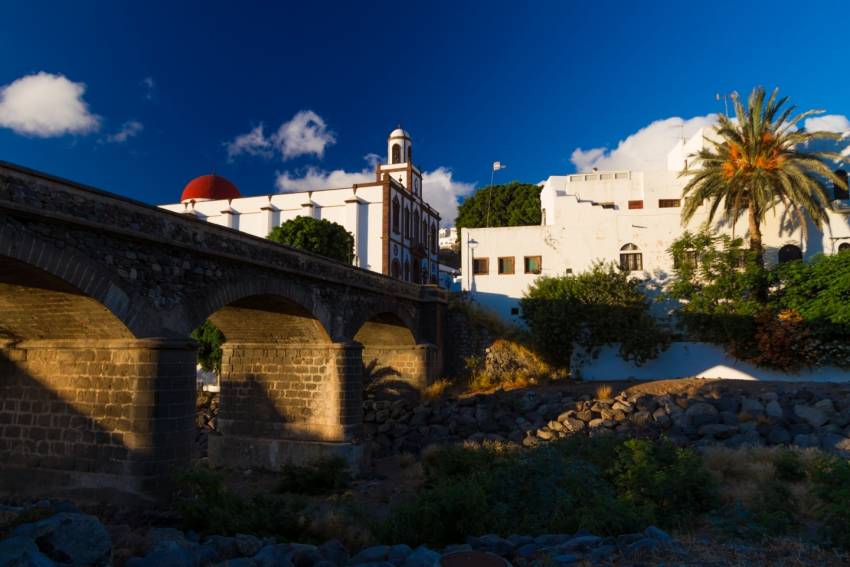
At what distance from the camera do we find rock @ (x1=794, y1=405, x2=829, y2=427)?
707 inches

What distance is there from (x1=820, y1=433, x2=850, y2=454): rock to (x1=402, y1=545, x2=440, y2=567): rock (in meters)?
13.8

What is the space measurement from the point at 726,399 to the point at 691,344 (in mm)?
5199

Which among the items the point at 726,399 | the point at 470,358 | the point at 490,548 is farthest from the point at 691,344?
the point at 490,548

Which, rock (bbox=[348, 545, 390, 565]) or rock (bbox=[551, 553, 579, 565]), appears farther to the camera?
rock (bbox=[348, 545, 390, 565])

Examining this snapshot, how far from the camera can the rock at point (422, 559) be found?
6.13 meters

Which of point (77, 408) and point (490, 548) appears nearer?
point (490, 548)

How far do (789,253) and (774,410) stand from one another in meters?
11.3

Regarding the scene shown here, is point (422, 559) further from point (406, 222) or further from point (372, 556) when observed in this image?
point (406, 222)

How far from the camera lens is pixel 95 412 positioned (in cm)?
1148

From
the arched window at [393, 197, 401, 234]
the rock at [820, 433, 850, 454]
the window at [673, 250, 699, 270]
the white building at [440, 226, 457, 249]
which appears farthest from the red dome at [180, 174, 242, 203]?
the rock at [820, 433, 850, 454]

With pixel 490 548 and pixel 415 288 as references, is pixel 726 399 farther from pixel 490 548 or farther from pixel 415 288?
pixel 490 548

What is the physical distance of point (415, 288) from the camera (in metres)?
25.7

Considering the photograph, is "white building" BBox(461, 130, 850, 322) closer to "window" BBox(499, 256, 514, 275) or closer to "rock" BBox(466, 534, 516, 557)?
"window" BBox(499, 256, 514, 275)

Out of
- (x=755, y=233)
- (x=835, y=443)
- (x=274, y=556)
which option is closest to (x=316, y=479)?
(x=274, y=556)
